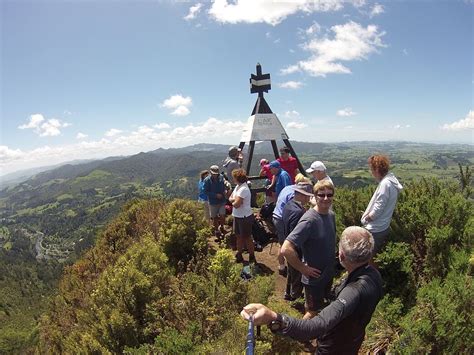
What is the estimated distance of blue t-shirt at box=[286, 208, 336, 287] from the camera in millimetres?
3203

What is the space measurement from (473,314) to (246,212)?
11.7 feet

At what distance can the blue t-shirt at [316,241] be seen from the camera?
320 centimetres

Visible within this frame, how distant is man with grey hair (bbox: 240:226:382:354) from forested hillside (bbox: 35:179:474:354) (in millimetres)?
725

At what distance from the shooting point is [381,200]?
399 centimetres

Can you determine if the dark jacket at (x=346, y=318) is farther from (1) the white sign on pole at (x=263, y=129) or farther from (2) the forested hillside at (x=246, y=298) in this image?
(1) the white sign on pole at (x=263, y=129)

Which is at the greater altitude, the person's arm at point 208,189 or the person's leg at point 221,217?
the person's arm at point 208,189

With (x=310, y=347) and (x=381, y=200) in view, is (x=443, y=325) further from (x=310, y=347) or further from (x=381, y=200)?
(x=381, y=200)

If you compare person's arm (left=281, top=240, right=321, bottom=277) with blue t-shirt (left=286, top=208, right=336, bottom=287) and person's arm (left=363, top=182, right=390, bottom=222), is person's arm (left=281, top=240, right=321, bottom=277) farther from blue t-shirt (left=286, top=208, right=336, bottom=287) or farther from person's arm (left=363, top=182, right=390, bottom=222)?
person's arm (left=363, top=182, right=390, bottom=222)

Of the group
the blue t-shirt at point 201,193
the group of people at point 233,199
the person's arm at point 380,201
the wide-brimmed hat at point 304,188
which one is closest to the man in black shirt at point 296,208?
the wide-brimmed hat at point 304,188

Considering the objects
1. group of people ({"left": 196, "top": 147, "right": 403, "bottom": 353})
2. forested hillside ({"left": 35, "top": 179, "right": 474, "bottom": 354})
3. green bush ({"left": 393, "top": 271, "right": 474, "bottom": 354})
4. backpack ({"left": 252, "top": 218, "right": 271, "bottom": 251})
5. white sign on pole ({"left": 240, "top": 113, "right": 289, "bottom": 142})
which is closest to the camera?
group of people ({"left": 196, "top": 147, "right": 403, "bottom": 353})

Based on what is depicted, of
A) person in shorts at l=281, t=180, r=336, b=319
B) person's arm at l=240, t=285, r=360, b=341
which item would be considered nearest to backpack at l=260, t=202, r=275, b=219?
person in shorts at l=281, t=180, r=336, b=319

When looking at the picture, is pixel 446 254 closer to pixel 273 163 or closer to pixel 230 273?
pixel 230 273

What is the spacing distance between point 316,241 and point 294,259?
0.32 m

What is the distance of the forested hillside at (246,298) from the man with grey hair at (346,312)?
72 centimetres
